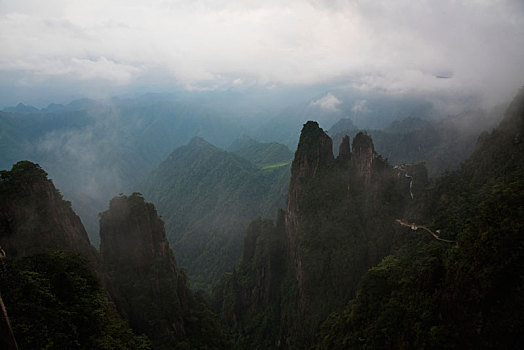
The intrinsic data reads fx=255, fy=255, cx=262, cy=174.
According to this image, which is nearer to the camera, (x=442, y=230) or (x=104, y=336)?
(x=104, y=336)

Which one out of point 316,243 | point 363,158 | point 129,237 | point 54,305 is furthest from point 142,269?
point 363,158

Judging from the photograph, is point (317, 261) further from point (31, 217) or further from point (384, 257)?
point (31, 217)

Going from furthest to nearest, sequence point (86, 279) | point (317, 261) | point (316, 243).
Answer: point (316, 243)
point (317, 261)
point (86, 279)

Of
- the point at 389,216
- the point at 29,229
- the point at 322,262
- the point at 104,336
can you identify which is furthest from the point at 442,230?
the point at 29,229

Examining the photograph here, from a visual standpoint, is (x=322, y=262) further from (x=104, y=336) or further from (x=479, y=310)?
(x=104, y=336)

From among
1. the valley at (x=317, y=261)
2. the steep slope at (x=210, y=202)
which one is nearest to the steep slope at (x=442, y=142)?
the valley at (x=317, y=261)

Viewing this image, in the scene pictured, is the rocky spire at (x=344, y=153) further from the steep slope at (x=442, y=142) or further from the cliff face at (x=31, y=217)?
the steep slope at (x=442, y=142)

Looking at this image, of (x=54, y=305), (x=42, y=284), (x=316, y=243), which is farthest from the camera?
(x=316, y=243)
